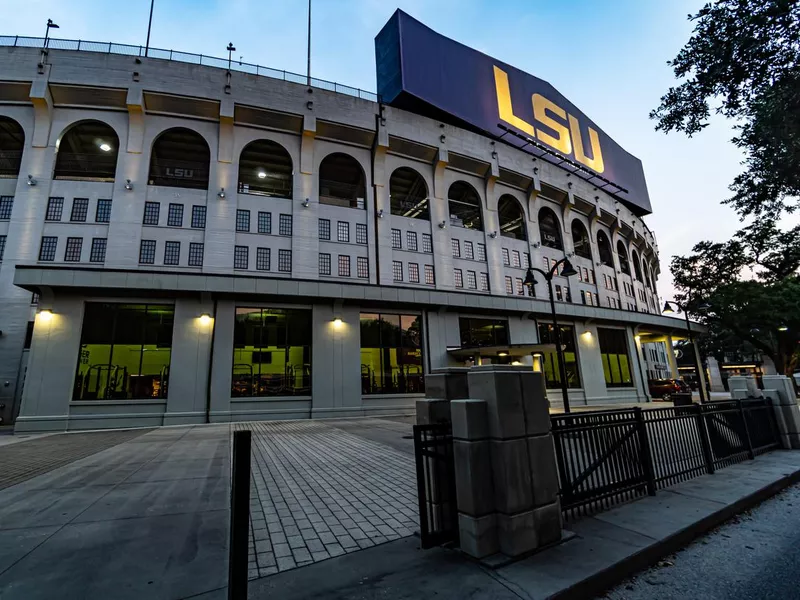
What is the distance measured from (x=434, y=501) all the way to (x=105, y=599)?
3.13 m

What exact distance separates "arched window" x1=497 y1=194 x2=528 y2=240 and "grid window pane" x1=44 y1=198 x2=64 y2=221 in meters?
31.8

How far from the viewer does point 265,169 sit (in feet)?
95.7

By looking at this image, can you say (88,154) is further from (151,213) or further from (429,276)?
(429,276)

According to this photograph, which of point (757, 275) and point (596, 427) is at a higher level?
point (757, 275)

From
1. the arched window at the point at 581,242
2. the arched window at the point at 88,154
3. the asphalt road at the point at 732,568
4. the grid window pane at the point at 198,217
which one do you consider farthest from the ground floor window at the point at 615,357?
the arched window at the point at 88,154

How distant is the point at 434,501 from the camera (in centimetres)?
431

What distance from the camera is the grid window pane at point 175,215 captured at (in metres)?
22.4

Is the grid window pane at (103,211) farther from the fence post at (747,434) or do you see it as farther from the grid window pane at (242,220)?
the fence post at (747,434)

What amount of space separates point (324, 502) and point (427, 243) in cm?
2351

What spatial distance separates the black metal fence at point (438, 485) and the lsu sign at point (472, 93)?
30.0m

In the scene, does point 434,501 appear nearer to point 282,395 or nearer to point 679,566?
point 679,566

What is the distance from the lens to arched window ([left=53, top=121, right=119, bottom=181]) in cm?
2392

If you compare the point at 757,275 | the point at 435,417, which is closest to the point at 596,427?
the point at 435,417

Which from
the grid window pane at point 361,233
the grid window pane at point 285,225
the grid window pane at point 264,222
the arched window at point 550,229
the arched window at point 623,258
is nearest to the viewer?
the grid window pane at point 264,222
